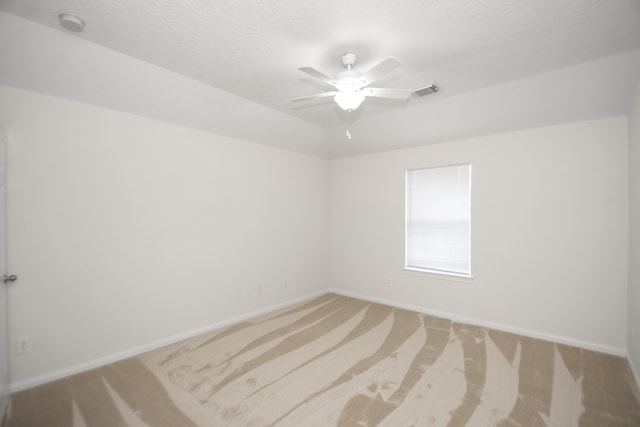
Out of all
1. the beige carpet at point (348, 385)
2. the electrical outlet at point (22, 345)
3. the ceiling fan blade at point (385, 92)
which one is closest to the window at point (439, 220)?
the beige carpet at point (348, 385)

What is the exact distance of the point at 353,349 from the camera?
3.25 m

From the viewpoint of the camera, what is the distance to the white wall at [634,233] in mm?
2541

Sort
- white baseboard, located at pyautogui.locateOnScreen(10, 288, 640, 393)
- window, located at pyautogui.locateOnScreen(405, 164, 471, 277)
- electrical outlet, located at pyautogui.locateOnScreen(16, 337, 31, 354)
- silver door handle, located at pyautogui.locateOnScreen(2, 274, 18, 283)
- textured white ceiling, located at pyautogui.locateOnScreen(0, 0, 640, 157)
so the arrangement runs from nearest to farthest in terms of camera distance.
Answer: textured white ceiling, located at pyautogui.locateOnScreen(0, 0, 640, 157)
silver door handle, located at pyautogui.locateOnScreen(2, 274, 18, 283)
electrical outlet, located at pyautogui.locateOnScreen(16, 337, 31, 354)
white baseboard, located at pyautogui.locateOnScreen(10, 288, 640, 393)
window, located at pyautogui.locateOnScreen(405, 164, 471, 277)

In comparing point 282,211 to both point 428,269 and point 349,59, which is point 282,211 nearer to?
point 428,269

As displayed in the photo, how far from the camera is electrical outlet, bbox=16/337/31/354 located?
2461 millimetres

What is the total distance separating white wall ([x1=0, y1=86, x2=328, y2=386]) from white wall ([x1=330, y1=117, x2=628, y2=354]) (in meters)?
2.45

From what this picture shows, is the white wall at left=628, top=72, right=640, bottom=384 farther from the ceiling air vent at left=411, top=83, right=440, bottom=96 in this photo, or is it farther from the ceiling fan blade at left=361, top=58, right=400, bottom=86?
the ceiling fan blade at left=361, top=58, right=400, bottom=86

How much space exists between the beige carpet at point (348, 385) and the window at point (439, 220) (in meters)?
1.06

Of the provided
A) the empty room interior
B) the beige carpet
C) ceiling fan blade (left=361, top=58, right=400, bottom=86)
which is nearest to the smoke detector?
the empty room interior

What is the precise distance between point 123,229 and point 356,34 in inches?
117

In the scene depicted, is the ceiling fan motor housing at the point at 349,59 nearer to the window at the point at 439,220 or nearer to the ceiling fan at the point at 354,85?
the ceiling fan at the point at 354,85

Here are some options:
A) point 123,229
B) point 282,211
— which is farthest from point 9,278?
point 282,211

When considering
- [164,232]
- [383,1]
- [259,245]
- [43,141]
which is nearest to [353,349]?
[259,245]

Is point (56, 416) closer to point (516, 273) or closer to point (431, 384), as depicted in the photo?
point (431, 384)
